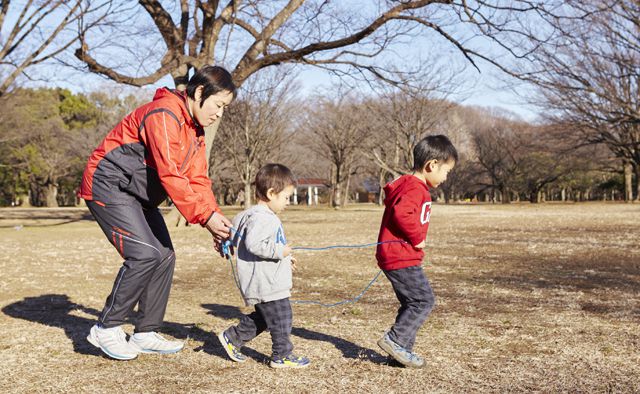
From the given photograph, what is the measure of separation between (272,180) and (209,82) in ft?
2.19

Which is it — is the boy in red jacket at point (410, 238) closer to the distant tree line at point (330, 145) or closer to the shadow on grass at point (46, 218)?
the shadow on grass at point (46, 218)

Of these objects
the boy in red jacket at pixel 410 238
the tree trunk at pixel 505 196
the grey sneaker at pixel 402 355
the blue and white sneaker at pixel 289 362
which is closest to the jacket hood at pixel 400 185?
the boy in red jacket at pixel 410 238

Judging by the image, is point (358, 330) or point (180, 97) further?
point (358, 330)

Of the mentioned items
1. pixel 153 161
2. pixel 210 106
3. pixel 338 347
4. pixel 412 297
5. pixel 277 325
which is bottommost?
pixel 338 347

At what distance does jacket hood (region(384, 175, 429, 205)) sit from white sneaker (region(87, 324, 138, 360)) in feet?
5.75

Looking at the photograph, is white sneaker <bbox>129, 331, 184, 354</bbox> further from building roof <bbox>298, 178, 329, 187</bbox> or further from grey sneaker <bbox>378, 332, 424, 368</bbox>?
building roof <bbox>298, 178, 329, 187</bbox>

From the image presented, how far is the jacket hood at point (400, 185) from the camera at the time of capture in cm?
346

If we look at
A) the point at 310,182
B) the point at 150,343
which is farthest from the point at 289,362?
the point at 310,182

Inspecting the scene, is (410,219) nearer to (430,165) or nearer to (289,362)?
(430,165)

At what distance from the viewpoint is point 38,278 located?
22.6 feet

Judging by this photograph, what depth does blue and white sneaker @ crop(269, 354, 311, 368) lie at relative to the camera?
327cm

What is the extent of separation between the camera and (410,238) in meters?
3.38

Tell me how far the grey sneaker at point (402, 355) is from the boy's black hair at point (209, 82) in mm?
1716

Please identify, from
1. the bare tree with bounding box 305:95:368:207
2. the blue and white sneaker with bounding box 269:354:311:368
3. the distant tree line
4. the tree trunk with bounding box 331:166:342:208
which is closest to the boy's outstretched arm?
the blue and white sneaker with bounding box 269:354:311:368
